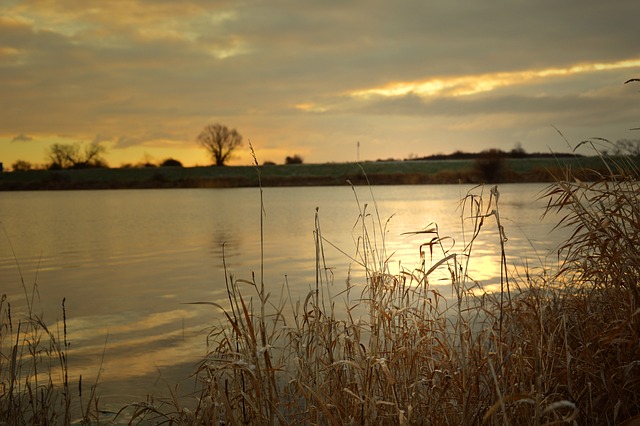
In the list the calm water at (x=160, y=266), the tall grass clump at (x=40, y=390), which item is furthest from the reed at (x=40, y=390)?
the calm water at (x=160, y=266)

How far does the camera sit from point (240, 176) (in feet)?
197

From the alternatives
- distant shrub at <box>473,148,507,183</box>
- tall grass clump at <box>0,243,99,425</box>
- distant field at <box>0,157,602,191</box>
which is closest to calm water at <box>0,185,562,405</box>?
tall grass clump at <box>0,243,99,425</box>

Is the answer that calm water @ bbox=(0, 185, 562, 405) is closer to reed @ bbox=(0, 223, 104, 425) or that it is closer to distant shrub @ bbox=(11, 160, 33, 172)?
reed @ bbox=(0, 223, 104, 425)

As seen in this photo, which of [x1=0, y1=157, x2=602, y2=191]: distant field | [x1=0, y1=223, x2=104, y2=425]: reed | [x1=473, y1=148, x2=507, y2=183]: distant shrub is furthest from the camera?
[x1=0, y1=157, x2=602, y2=191]: distant field

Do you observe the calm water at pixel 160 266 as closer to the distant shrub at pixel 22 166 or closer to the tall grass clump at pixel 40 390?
the tall grass clump at pixel 40 390

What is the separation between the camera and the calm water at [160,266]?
228 inches

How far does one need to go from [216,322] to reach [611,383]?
4439mm

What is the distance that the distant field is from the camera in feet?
180

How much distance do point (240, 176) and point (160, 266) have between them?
1921 inches

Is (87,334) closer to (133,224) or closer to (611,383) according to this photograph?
(611,383)

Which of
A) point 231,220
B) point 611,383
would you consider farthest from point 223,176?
point 611,383

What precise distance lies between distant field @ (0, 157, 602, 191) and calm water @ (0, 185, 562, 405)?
31.6 metres

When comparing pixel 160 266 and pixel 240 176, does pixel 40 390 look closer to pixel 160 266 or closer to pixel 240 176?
pixel 160 266

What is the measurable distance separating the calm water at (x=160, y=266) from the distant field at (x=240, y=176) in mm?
31576
